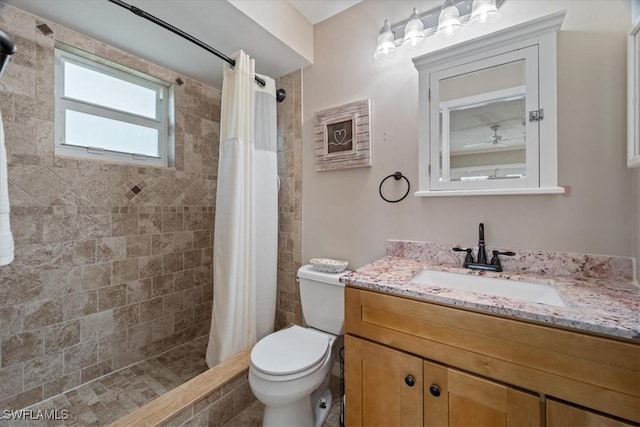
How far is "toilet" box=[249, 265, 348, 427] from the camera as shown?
116cm

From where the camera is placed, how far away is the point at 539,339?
75 cm

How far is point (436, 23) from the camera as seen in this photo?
1404 millimetres

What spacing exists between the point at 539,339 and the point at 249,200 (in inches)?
59.8

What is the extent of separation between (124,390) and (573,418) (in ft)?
7.04

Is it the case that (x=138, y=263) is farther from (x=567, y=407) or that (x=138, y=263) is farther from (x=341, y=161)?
(x=567, y=407)

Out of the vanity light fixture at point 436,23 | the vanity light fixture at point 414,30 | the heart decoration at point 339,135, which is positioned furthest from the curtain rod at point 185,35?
the vanity light fixture at point 414,30

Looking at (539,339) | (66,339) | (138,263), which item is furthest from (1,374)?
(539,339)

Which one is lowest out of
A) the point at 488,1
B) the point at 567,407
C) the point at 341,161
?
the point at 567,407

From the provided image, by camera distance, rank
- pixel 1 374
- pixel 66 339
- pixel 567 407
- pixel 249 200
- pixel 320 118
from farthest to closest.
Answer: pixel 320 118 < pixel 249 200 < pixel 66 339 < pixel 1 374 < pixel 567 407

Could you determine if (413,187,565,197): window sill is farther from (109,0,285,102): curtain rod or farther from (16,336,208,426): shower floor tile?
(16,336,208,426): shower floor tile

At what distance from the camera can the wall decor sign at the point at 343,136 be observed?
1.66m

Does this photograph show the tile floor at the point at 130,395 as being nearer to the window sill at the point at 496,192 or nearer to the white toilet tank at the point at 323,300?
the white toilet tank at the point at 323,300

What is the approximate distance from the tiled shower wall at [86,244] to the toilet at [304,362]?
3.59ft

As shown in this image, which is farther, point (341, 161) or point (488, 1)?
point (341, 161)
